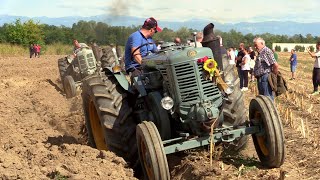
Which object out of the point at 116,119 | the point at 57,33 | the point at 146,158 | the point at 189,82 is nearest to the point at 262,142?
the point at 189,82

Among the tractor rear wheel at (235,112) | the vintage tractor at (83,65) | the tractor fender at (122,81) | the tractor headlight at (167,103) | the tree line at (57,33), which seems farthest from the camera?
the tree line at (57,33)

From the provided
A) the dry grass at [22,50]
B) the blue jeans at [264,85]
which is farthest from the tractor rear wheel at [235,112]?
the dry grass at [22,50]

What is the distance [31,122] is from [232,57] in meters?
10.2

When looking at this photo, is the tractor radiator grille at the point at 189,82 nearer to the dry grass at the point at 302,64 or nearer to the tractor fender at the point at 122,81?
the tractor fender at the point at 122,81

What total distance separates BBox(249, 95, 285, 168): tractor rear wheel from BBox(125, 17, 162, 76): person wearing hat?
1.55 metres

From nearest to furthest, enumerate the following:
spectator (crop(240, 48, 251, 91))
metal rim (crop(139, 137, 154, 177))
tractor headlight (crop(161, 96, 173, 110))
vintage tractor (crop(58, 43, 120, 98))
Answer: metal rim (crop(139, 137, 154, 177)) → tractor headlight (crop(161, 96, 173, 110)) → vintage tractor (crop(58, 43, 120, 98)) → spectator (crop(240, 48, 251, 91))

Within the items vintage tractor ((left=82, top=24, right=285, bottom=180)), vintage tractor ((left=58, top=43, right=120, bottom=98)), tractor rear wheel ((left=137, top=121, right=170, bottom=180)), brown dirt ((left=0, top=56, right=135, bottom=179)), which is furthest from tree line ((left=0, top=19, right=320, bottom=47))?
tractor rear wheel ((left=137, top=121, right=170, bottom=180))

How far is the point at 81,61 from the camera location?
468 inches

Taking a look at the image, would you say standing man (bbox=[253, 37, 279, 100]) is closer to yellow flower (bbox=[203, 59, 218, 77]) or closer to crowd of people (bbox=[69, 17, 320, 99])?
crowd of people (bbox=[69, 17, 320, 99])

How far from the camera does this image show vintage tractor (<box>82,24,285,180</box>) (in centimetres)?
465

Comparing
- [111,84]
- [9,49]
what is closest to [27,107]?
[111,84]

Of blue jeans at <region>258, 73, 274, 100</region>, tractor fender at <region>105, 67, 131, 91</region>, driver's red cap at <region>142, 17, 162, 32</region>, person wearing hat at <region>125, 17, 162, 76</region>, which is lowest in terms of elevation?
blue jeans at <region>258, 73, 274, 100</region>

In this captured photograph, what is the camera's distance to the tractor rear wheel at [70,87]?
435 inches

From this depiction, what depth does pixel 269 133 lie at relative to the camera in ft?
15.6
